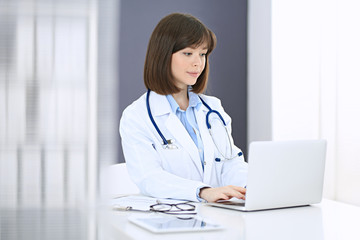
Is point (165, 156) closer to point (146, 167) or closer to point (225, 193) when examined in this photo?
point (146, 167)

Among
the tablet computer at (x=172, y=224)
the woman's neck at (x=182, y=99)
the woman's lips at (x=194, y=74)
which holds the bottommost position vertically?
the tablet computer at (x=172, y=224)

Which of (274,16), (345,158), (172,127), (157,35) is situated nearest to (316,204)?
(172,127)

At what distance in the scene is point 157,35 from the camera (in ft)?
5.71

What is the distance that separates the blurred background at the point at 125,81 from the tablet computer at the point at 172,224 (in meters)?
0.46

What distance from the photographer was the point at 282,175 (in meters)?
1.23

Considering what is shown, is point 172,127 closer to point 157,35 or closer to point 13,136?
point 157,35

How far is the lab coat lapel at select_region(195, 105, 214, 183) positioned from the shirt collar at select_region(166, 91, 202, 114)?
0.10 feet

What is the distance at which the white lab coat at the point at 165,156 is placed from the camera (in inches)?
58.1

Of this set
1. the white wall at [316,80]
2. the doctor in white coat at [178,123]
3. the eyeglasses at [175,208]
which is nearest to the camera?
the eyeglasses at [175,208]

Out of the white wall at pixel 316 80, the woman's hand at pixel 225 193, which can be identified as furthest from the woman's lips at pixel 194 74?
the white wall at pixel 316 80

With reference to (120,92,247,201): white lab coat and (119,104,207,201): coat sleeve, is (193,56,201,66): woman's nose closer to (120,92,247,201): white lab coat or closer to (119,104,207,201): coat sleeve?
(120,92,247,201): white lab coat

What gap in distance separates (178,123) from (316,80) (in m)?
1.67

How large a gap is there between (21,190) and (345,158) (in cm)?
253

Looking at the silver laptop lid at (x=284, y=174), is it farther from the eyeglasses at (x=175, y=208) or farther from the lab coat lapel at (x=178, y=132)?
the lab coat lapel at (x=178, y=132)
